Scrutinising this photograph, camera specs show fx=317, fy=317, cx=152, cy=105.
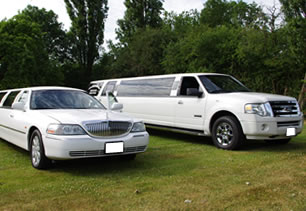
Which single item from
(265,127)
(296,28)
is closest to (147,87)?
(265,127)

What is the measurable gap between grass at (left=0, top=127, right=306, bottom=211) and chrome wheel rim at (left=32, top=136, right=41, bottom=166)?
16cm

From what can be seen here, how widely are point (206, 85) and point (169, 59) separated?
52.4 feet

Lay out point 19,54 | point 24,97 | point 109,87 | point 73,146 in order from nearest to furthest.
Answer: point 73,146 < point 24,97 < point 109,87 < point 19,54

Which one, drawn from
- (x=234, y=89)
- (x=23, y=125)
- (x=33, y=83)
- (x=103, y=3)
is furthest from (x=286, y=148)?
(x=103, y=3)

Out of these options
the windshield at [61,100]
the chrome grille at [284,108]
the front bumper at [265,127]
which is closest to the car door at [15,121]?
the windshield at [61,100]

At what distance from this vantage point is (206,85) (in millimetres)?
7887

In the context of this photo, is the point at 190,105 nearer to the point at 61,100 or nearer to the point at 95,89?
the point at 61,100

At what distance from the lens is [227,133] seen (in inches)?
279

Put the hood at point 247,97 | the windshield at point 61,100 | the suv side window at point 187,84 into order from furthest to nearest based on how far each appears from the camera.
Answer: the suv side window at point 187,84 → the hood at point 247,97 → the windshield at point 61,100

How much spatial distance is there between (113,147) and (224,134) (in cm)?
310

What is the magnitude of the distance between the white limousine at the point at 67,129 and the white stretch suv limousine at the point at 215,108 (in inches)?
90.3

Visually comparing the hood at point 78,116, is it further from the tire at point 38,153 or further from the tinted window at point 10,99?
the tinted window at point 10,99

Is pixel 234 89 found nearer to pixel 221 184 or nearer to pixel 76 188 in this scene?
pixel 221 184

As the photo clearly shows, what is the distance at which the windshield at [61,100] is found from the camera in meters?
5.91
